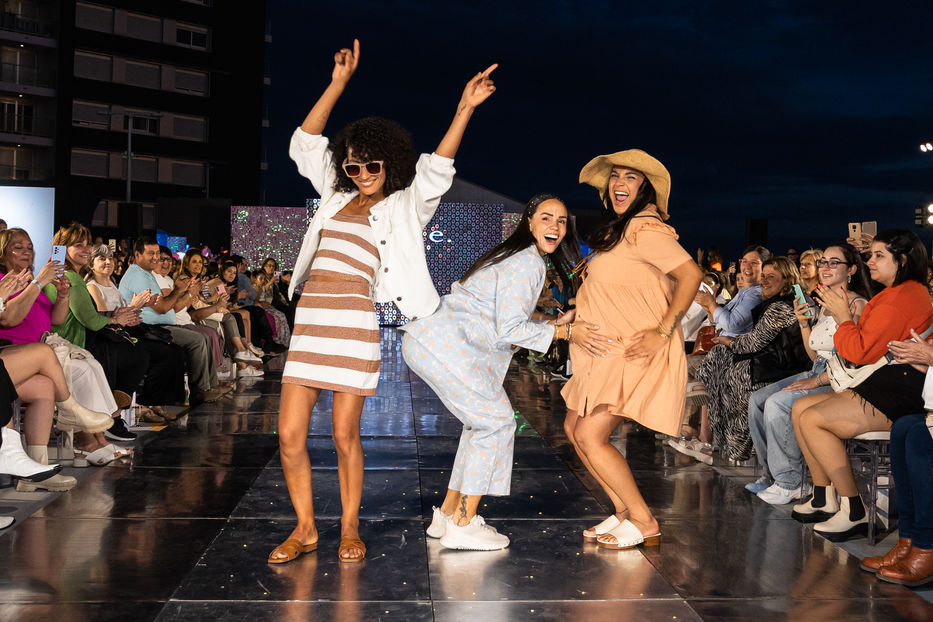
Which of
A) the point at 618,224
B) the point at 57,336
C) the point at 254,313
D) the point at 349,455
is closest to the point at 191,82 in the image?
the point at 254,313

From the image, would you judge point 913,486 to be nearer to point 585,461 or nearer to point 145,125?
point 585,461

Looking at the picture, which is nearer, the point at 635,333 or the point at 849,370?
the point at 635,333

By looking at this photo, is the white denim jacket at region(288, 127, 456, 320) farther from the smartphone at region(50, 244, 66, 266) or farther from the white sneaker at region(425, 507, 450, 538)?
the smartphone at region(50, 244, 66, 266)

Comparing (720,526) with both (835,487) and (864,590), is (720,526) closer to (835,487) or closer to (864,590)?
(835,487)

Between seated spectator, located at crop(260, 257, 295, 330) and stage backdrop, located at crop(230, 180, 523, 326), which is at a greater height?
stage backdrop, located at crop(230, 180, 523, 326)

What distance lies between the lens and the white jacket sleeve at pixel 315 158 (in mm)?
3613

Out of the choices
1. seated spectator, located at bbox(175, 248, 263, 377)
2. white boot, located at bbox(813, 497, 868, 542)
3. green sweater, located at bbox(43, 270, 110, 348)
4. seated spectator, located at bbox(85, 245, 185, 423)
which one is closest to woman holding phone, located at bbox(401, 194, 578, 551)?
white boot, located at bbox(813, 497, 868, 542)

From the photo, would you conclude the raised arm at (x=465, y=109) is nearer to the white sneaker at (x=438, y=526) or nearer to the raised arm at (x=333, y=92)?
the raised arm at (x=333, y=92)

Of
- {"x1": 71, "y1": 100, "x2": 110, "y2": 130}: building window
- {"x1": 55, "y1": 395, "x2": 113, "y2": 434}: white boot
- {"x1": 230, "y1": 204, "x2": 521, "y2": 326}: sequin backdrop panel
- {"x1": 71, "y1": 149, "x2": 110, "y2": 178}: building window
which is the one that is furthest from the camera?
{"x1": 71, "y1": 149, "x2": 110, "y2": 178}: building window

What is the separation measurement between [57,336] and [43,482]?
2.93 feet

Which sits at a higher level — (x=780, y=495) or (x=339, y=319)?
(x=339, y=319)

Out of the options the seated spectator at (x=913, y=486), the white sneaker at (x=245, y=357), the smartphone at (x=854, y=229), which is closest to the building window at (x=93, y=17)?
the white sneaker at (x=245, y=357)

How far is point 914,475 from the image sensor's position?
11.3ft

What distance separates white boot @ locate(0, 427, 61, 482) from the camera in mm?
4211
